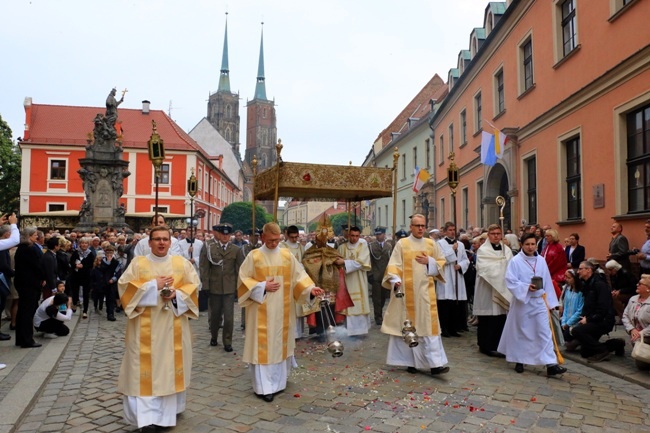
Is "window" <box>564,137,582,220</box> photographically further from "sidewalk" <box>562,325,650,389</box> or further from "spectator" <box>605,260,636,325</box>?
"sidewalk" <box>562,325,650,389</box>

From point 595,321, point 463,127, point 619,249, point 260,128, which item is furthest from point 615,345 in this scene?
point 260,128

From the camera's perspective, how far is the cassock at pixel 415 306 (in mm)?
6191

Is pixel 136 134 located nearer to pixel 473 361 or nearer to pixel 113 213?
pixel 113 213

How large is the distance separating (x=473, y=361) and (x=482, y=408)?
Answer: 204 cm

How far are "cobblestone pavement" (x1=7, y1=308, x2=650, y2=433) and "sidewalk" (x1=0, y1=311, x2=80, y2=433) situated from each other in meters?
0.11

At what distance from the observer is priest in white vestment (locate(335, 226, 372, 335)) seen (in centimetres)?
868

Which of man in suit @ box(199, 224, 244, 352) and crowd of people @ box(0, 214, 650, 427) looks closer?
crowd of people @ box(0, 214, 650, 427)

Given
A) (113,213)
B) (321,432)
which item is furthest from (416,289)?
(113,213)

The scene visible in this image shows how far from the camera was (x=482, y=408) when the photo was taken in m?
4.93

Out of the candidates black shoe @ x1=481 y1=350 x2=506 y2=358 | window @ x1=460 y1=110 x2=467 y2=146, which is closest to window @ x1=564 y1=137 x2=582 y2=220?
black shoe @ x1=481 y1=350 x2=506 y2=358

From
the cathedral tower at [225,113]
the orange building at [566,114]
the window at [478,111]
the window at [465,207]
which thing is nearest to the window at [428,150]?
the window at [465,207]

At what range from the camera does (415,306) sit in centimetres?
636

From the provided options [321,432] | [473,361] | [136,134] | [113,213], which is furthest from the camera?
[136,134]

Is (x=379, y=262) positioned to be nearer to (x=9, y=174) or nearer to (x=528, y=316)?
(x=528, y=316)
